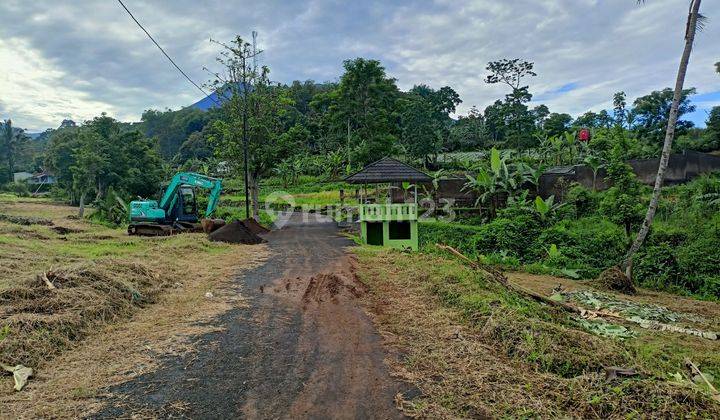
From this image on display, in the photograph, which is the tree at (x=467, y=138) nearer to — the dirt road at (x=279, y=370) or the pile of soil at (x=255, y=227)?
the pile of soil at (x=255, y=227)

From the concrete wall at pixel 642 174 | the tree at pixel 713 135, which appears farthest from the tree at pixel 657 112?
the concrete wall at pixel 642 174

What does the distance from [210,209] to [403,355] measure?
15.2 m

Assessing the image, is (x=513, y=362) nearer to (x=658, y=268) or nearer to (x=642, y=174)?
(x=658, y=268)

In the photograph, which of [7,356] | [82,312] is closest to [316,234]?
[82,312]

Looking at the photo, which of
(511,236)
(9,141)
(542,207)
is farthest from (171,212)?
(9,141)

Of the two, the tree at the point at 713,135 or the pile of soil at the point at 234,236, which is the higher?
the tree at the point at 713,135

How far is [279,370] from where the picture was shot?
474 centimetres

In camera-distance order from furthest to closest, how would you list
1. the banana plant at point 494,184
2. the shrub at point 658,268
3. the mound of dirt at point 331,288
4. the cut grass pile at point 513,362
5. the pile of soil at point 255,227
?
1. the banana plant at point 494,184
2. the pile of soil at point 255,227
3. the shrub at point 658,268
4. the mound of dirt at point 331,288
5. the cut grass pile at point 513,362

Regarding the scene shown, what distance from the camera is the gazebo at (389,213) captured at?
16.3 m

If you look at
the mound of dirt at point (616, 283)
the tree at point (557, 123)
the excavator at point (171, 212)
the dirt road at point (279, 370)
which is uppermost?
the tree at point (557, 123)

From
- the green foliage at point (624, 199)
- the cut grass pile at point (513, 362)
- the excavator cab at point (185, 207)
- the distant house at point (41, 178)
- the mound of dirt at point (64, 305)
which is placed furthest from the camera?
the distant house at point (41, 178)

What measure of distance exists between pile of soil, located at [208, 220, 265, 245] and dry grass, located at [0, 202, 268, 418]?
16.0 feet

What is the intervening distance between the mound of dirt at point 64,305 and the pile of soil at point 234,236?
715cm

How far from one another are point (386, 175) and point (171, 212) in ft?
30.1
